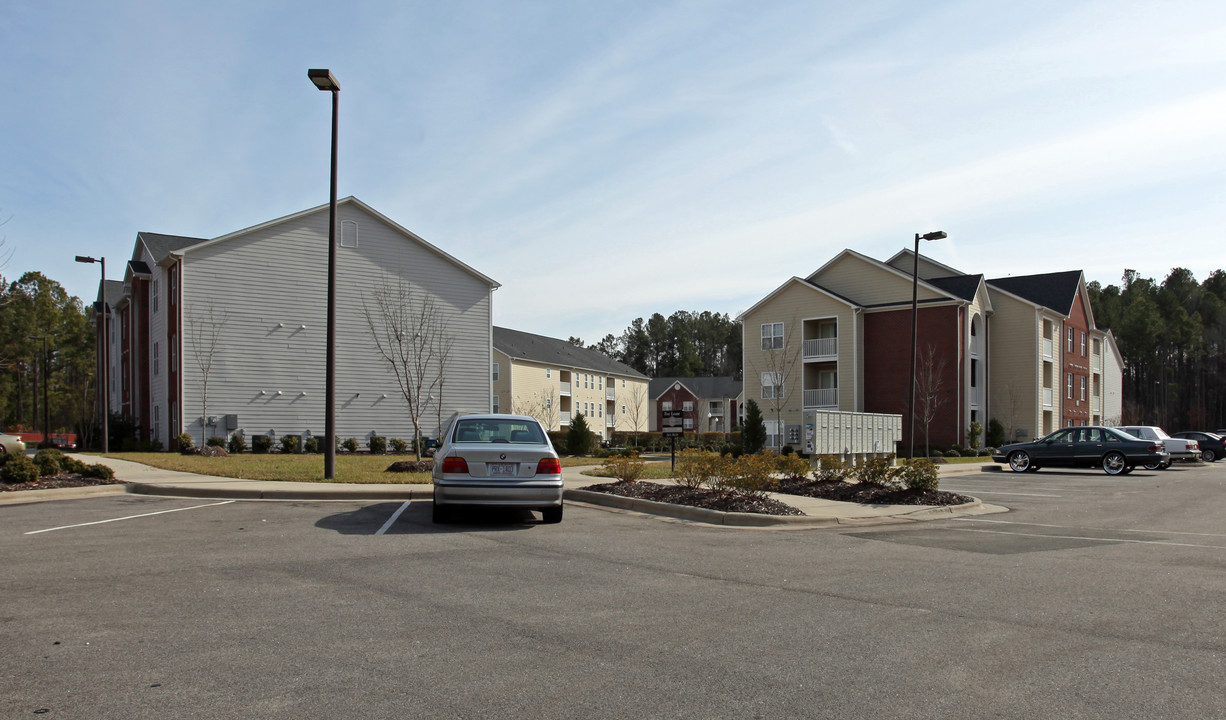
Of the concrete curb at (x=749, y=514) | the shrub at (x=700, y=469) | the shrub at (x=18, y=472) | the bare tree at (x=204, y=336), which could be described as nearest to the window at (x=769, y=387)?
the bare tree at (x=204, y=336)

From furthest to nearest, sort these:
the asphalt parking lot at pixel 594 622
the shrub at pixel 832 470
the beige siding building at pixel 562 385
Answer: the beige siding building at pixel 562 385, the shrub at pixel 832 470, the asphalt parking lot at pixel 594 622

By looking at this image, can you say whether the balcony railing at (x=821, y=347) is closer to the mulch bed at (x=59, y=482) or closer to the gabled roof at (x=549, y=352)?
the gabled roof at (x=549, y=352)

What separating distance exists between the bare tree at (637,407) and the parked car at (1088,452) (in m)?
50.4

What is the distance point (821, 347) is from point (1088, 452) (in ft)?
64.8

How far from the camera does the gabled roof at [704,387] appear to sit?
298 feet

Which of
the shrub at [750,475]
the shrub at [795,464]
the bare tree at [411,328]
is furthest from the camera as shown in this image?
the bare tree at [411,328]

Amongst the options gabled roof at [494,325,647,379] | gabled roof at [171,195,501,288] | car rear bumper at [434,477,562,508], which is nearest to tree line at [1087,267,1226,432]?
gabled roof at [494,325,647,379]

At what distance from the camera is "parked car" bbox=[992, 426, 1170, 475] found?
2700cm

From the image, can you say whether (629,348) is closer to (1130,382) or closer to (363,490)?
(1130,382)

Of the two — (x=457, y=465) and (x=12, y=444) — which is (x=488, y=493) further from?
(x=12, y=444)

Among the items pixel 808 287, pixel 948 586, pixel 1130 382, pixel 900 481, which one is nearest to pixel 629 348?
pixel 1130 382

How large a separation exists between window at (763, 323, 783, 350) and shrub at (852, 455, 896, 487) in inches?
1234

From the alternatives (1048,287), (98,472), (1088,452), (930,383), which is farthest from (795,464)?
(1048,287)

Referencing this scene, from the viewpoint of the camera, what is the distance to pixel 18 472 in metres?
15.5
